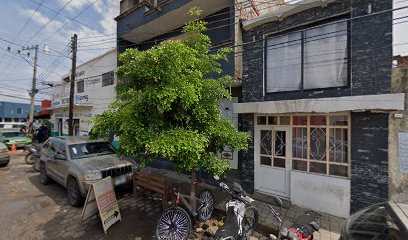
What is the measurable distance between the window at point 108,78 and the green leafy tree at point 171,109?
9356mm

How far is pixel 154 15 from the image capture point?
31.6 feet

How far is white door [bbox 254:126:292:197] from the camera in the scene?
597cm

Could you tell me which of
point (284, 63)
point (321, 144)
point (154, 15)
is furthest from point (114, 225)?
point (154, 15)

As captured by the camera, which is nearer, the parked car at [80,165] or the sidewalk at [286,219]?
the sidewalk at [286,219]

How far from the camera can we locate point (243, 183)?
6695mm

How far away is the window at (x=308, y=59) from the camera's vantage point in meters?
5.26

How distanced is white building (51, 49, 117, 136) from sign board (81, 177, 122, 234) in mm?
8890

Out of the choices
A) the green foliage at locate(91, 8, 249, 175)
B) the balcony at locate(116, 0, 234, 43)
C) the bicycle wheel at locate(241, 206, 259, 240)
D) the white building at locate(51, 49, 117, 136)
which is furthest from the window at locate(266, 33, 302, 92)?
the white building at locate(51, 49, 117, 136)

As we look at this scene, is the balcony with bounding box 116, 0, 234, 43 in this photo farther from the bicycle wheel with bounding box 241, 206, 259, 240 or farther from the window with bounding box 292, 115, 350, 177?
the bicycle wheel with bounding box 241, 206, 259, 240

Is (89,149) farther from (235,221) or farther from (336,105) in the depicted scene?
(336,105)

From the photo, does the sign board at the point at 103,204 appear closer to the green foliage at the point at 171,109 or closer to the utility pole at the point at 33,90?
the green foliage at the point at 171,109

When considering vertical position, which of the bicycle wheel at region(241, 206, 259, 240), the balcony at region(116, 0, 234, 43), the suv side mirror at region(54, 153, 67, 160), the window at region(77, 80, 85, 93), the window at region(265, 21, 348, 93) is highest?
the balcony at region(116, 0, 234, 43)

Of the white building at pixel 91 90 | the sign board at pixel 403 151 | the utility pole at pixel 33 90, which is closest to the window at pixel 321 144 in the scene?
the sign board at pixel 403 151

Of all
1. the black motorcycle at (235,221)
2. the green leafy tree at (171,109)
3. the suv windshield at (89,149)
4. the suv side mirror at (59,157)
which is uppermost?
the green leafy tree at (171,109)
